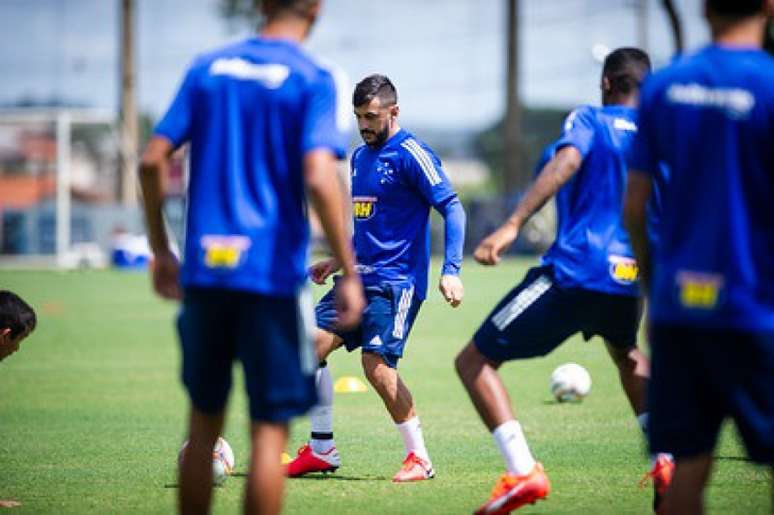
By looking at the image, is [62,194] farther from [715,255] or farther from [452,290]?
[715,255]

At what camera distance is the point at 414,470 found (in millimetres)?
8727

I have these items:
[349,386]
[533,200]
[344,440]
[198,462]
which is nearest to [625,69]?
[533,200]

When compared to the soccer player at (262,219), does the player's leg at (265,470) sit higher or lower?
lower

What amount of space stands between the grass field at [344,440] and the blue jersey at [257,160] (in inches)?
97.8

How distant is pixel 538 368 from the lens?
15742mm

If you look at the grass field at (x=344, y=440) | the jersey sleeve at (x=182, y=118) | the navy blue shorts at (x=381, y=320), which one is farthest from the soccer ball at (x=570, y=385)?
the jersey sleeve at (x=182, y=118)

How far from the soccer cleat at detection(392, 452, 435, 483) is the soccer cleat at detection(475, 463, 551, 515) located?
5.71 ft

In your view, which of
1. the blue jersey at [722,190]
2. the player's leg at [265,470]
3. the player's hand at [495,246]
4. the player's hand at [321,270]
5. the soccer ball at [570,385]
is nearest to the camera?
the blue jersey at [722,190]

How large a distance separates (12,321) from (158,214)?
3.06 metres

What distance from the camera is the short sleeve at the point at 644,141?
17.0 ft

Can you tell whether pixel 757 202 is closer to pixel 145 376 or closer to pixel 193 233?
pixel 193 233

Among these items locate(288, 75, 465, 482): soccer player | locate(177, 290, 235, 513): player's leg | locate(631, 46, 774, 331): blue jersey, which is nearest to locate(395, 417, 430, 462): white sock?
locate(288, 75, 465, 482): soccer player

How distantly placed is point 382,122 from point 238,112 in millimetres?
3833

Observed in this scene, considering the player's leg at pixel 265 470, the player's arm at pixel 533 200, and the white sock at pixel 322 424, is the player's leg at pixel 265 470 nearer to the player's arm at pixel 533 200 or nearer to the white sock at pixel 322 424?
the player's arm at pixel 533 200
